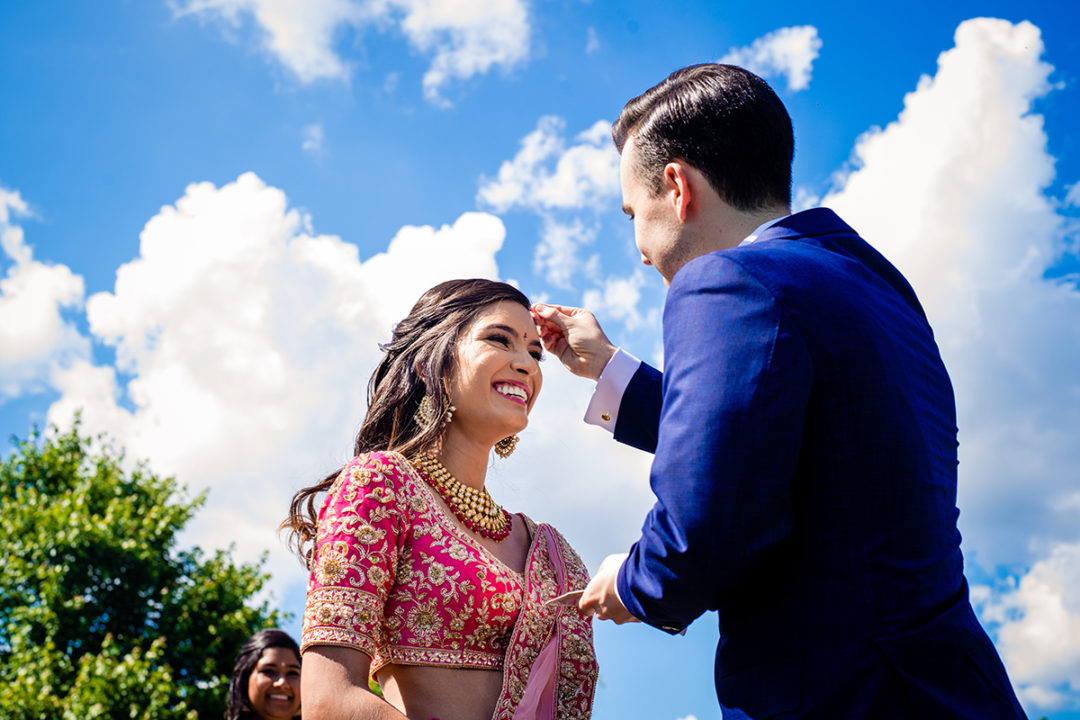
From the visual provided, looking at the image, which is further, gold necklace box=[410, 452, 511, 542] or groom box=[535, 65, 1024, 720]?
gold necklace box=[410, 452, 511, 542]

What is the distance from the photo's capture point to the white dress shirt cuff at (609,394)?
318 centimetres

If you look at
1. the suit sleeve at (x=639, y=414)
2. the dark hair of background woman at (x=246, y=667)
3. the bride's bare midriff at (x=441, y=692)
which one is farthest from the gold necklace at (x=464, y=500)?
the dark hair of background woman at (x=246, y=667)

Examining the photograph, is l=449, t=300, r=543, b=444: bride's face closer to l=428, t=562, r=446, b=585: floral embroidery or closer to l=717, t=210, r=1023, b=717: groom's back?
l=428, t=562, r=446, b=585: floral embroidery

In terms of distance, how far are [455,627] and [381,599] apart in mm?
299

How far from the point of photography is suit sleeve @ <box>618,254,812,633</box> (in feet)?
6.28

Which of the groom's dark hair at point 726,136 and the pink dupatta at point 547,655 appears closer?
the groom's dark hair at point 726,136

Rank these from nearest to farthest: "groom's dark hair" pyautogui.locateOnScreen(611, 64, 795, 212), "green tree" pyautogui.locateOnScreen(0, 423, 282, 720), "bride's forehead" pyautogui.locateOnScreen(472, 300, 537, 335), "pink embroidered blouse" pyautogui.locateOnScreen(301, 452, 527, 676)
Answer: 1. "groom's dark hair" pyautogui.locateOnScreen(611, 64, 795, 212)
2. "pink embroidered blouse" pyautogui.locateOnScreen(301, 452, 527, 676)
3. "bride's forehead" pyautogui.locateOnScreen(472, 300, 537, 335)
4. "green tree" pyautogui.locateOnScreen(0, 423, 282, 720)

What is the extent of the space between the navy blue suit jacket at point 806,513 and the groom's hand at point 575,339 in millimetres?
1344

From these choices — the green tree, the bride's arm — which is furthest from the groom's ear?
the green tree

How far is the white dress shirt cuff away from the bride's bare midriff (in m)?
0.95

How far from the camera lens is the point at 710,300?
206 cm

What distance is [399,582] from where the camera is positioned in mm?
3133

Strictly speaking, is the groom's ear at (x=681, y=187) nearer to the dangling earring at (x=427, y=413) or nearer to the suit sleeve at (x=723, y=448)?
the suit sleeve at (x=723, y=448)

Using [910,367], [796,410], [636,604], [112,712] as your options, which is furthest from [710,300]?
[112,712]
